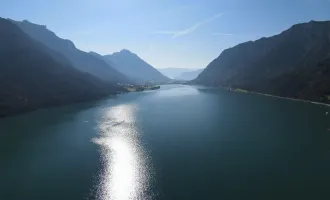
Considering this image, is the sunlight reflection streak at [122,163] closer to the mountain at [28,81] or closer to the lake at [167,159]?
the lake at [167,159]

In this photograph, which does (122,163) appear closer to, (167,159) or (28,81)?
(167,159)

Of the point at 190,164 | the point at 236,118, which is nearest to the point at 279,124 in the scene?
the point at 236,118

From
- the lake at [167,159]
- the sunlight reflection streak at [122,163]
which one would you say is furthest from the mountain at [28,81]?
the sunlight reflection streak at [122,163]

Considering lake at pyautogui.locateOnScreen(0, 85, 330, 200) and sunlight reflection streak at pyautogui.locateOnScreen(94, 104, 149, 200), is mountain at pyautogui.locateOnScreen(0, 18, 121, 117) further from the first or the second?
sunlight reflection streak at pyautogui.locateOnScreen(94, 104, 149, 200)

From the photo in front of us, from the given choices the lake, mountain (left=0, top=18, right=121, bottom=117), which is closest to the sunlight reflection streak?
the lake

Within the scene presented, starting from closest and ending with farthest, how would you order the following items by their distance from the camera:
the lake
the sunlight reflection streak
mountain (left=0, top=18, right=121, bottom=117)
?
the lake
the sunlight reflection streak
mountain (left=0, top=18, right=121, bottom=117)
